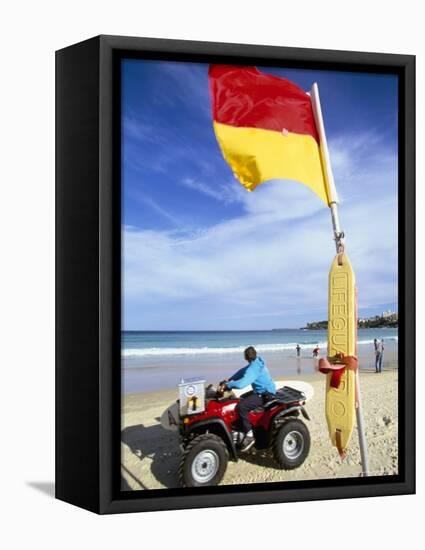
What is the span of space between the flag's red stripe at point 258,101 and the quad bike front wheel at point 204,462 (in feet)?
7.81

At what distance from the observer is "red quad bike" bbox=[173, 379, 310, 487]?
786 cm

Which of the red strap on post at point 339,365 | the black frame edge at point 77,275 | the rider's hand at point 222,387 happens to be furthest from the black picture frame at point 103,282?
the rider's hand at point 222,387

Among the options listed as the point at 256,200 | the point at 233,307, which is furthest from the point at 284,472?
the point at 256,200

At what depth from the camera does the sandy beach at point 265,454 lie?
774 centimetres

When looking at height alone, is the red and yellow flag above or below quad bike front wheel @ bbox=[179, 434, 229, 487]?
above

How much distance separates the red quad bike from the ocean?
0.14 meters

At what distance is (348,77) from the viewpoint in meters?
8.47

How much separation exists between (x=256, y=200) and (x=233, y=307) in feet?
2.74

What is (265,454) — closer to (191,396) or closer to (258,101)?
(191,396)

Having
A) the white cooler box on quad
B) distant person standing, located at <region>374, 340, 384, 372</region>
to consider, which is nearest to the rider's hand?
the white cooler box on quad

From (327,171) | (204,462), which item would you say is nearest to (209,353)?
(204,462)

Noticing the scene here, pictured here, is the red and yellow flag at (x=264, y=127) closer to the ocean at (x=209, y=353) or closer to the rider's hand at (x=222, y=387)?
the ocean at (x=209, y=353)

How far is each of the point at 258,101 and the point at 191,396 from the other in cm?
229

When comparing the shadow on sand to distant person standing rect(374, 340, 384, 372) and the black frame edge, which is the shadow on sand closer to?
the black frame edge
